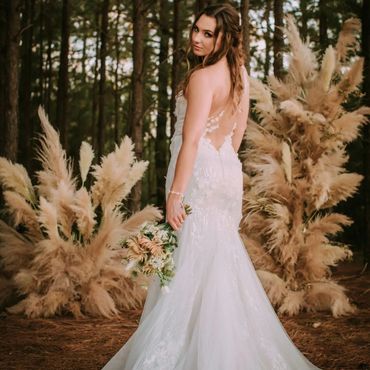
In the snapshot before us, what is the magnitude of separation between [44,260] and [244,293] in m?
2.53

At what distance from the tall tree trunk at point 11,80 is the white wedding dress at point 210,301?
5.26 meters

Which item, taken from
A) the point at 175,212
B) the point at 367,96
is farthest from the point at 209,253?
the point at 367,96

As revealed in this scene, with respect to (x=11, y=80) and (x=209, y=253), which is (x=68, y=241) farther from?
(x=11, y=80)

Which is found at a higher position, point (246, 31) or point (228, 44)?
point (246, 31)

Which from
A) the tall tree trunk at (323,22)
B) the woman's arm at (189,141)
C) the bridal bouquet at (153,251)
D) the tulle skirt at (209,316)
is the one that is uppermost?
the tall tree trunk at (323,22)

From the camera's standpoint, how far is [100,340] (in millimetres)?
4113

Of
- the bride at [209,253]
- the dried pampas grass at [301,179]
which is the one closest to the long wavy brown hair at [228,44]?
the bride at [209,253]

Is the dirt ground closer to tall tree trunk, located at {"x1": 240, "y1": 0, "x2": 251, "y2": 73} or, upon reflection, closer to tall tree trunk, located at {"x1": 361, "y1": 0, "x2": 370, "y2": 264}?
tall tree trunk, located at {"x1": 361, "y1": 0, "x2": 370, "y2": 264}

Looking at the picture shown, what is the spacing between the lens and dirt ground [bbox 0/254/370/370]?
3523 mm

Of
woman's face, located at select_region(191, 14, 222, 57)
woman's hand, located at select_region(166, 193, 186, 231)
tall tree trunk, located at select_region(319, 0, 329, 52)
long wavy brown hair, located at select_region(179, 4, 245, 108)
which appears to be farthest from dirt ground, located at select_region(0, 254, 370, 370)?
tall tree trunk, located at select_region(319, 0, 329, 52)

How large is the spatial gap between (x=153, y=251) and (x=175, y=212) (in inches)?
8.9

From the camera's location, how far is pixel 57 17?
1650 cm

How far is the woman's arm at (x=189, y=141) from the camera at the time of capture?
103 inches

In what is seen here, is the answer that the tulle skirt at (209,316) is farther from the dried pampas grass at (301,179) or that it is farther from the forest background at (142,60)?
the forest background at (142,60)
